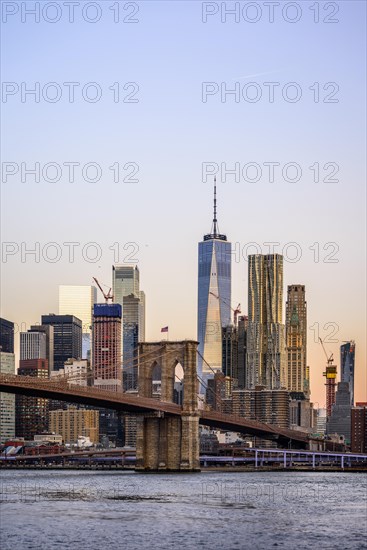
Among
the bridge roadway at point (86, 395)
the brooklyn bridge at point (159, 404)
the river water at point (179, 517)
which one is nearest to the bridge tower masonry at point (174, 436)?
the brooklyn bridge at point (159, 404)

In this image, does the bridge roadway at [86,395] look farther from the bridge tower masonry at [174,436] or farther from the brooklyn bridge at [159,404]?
the bridge tower masonry at [174,436]

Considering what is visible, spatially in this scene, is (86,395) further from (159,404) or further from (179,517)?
(179,517)

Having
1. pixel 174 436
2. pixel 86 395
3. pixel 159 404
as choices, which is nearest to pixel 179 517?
pixel 86 395

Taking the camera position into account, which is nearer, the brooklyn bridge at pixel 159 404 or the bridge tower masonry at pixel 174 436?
the brooklyn bridge at pixel 159 404

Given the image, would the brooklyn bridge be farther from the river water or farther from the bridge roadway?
the river water

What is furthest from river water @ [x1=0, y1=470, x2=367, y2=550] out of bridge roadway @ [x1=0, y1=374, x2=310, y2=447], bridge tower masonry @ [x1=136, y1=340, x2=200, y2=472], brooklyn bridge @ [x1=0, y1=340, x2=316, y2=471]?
bridge tower masonry @ [x1=136, y1=340, x2=200, y2=472]
